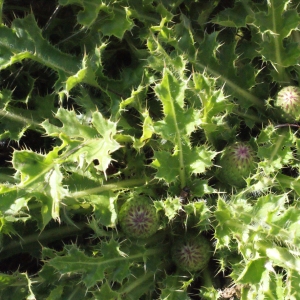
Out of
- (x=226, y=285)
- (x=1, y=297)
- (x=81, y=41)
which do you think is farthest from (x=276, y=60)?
(x=1, y=297)

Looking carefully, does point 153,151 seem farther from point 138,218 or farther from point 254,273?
point 254,273

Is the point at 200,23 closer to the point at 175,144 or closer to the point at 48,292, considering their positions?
the point at 175,144

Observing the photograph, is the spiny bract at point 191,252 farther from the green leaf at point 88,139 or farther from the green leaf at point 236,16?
the green leaf at point 236,16

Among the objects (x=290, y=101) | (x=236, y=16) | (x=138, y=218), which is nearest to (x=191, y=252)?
(x=138, y=218)

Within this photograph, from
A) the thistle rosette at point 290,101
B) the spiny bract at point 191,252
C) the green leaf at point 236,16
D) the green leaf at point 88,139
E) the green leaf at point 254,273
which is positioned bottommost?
the spiny bract at point 191,252

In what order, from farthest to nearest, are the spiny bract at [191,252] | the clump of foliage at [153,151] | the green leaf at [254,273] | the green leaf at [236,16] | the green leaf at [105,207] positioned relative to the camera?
the green leaf at [236,16] → the spiny bract at [191,252] → the green leaf at [105,207] → the clump of foliage at [153,151] → the green leaf at [254,273]

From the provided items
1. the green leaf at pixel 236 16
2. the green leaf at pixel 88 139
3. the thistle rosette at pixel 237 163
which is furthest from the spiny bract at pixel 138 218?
the green leaf at pixel 236 16
